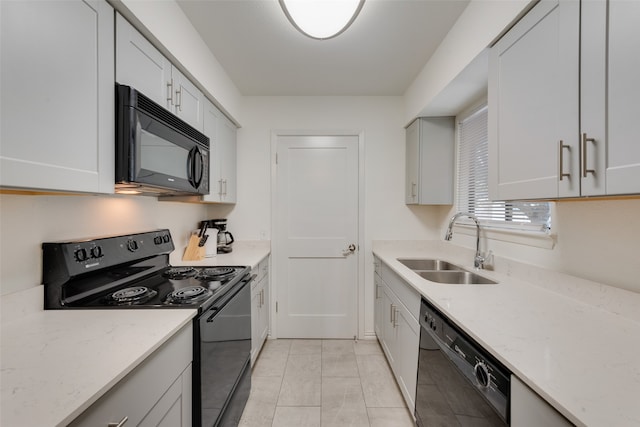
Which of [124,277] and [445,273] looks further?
[445,273]

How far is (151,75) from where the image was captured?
Result: 1.38 metres

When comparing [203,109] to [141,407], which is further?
[203,109]

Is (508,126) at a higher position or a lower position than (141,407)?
higher

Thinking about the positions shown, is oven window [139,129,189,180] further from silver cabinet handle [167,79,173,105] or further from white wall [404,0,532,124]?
white wall [404,0,532,124]

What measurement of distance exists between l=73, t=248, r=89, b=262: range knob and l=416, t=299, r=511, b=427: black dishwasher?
5.46 ft

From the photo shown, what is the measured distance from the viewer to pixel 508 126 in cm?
131

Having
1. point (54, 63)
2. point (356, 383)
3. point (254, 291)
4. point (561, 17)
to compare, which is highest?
point (561, 17)

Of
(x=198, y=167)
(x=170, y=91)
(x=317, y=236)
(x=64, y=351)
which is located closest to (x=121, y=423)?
(x=64, y=351)

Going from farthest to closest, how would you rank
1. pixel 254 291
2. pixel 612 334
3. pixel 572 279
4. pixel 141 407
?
1. pixel 254 291
2. pixel 572 279
3. pixel 612 334
4. pixel 141 407

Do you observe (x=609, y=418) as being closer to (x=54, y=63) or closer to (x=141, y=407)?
(x=141, y=407)

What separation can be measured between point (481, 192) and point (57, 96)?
2514 mm

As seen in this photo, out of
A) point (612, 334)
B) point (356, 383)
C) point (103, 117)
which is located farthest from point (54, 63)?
point (356, 383)

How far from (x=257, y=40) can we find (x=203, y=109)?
622 millimetres

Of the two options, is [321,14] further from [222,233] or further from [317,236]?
[222,233]
